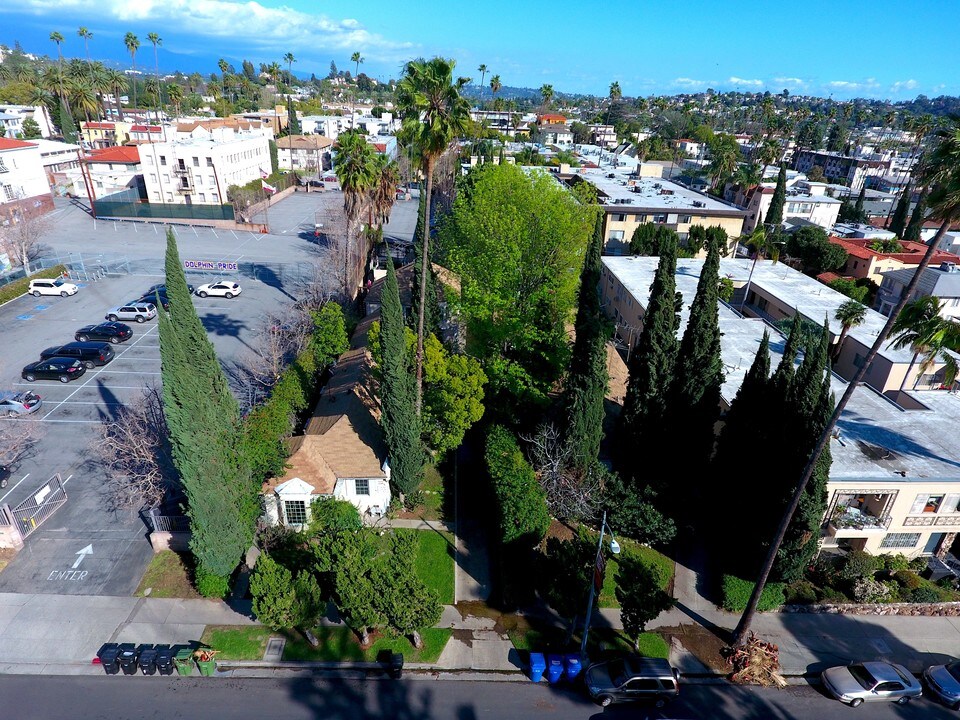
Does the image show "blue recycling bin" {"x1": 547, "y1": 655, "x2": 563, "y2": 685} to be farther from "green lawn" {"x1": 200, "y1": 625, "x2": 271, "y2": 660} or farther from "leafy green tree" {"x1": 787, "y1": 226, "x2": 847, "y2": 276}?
"leafy green tree" {"x1": 787, "y1": 226, "x2": 847, "y2": 276}

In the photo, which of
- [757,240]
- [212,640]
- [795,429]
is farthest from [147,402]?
[757,240]

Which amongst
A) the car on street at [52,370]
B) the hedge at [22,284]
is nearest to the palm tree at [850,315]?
the car on street at [52,370]

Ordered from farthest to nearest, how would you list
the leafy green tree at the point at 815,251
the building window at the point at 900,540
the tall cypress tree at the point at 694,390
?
the leafy green tree at the point at 815,251 → the tall cypress tree at the point at 694,390 → the building window at the point at 900,540

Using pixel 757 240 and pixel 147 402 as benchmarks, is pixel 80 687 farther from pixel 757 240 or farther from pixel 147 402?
pixel 757 240

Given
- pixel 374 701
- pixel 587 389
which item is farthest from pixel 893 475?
pixel 374 701

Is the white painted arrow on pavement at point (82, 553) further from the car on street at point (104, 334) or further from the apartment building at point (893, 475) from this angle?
the apartment building at point (893, 475)
